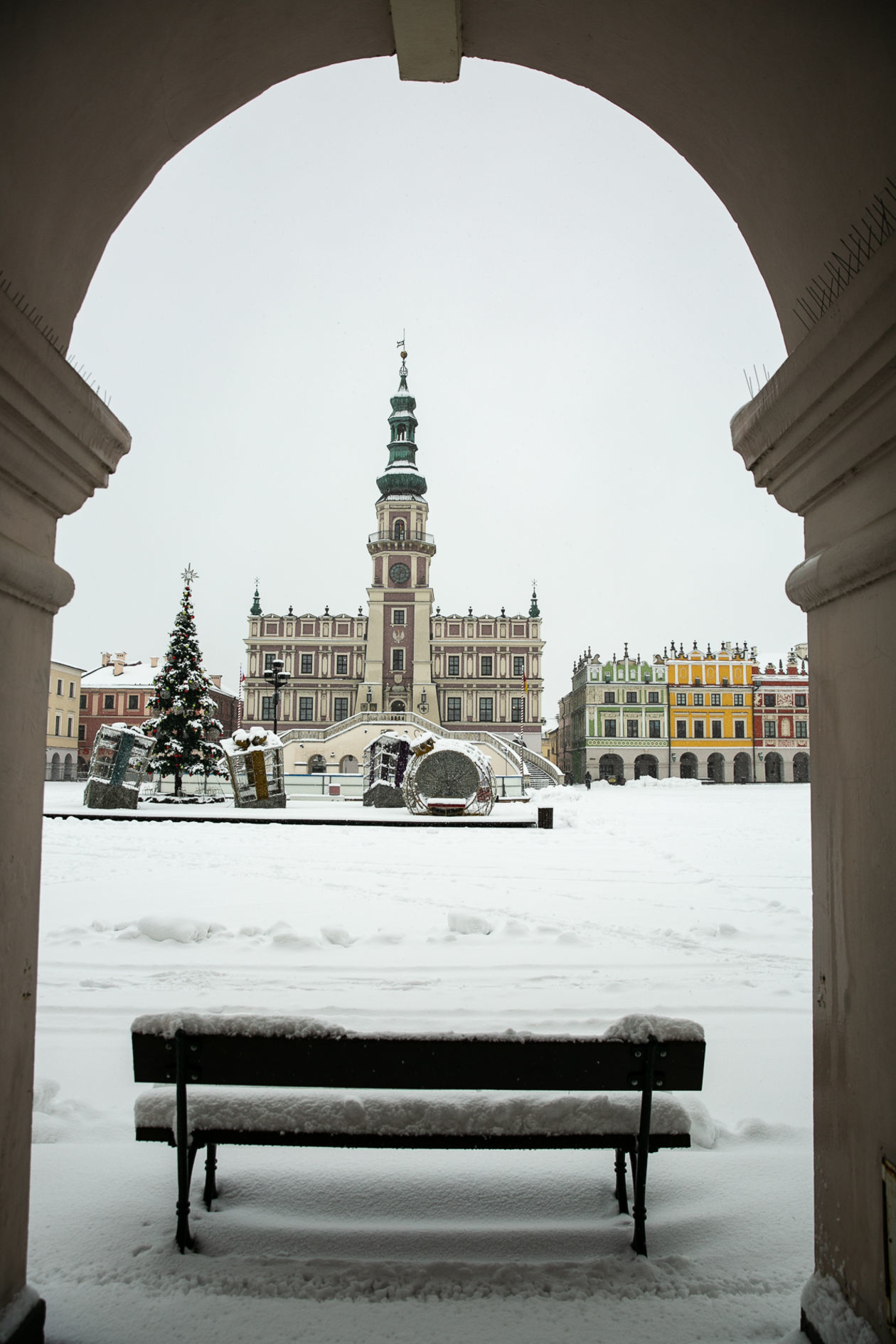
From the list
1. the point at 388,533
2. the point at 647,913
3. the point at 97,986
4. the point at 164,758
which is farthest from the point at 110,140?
the point at 388,533

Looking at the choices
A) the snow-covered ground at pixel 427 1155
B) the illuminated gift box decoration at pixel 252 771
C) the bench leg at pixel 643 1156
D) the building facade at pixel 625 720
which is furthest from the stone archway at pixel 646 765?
the bench leg at pixel 643 1156

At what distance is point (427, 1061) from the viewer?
278 centimetres

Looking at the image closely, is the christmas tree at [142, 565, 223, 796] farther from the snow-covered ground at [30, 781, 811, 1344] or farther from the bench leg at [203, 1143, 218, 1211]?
the bench leg at [203, 1143, 218, 1211]

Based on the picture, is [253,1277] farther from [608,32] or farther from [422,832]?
[422,832]

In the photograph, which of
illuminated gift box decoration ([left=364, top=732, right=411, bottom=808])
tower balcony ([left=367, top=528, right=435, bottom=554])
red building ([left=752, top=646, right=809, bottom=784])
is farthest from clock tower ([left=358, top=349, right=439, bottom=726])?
illuminated gift box decoration ([left=364, top=732, right=411, bottom=808])

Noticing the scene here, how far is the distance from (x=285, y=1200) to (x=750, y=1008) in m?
3.25

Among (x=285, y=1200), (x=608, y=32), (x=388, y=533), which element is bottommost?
(x=285, y=1200)

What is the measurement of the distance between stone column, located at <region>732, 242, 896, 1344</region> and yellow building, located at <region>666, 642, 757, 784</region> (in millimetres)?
65742

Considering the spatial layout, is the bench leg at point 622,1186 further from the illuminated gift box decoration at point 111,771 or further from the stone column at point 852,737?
the illuminated gift box decoration at point 111,771

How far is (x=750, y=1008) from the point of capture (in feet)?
17.5

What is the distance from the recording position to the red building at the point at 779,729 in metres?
66.6

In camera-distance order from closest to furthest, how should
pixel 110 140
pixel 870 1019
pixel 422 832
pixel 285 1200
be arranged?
pixel 870 1019
pixel 110 140
pixel 285 1200
pixel 422 832

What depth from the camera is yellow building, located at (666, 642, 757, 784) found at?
66.8m

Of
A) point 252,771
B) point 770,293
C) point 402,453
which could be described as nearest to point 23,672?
point 770,293
